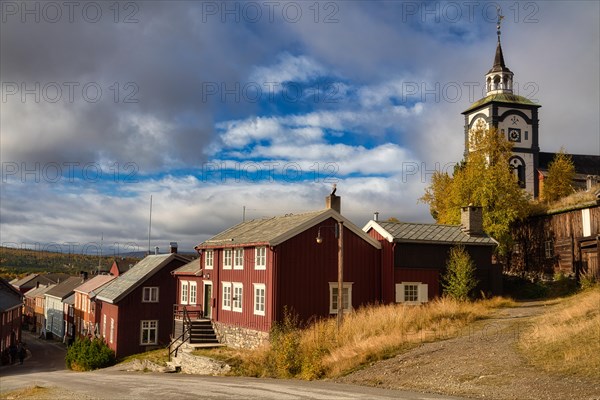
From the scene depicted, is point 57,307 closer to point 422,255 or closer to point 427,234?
point 427,234

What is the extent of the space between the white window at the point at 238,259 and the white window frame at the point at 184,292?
8908 mm

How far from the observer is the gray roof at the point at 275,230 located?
28.4 metres

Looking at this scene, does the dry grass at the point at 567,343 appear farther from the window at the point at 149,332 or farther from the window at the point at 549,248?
the window at the point at 149,332

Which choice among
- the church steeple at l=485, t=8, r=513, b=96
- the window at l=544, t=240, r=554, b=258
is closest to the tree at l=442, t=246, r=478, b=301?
the window at l=544, t=240, r=554, b=258

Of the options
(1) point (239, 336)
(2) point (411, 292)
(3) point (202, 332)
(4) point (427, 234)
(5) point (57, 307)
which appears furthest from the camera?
(5) point (57, 307)

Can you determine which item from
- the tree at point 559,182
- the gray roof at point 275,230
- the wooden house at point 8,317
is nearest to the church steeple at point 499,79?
the tree at point 559,182

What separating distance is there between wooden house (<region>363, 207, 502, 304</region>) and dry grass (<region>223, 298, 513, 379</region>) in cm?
242

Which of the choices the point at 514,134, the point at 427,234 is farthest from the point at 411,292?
the point at 514,134

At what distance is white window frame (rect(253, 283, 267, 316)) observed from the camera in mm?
28250

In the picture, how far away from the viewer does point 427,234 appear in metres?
32.6

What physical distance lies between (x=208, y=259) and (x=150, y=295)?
431 inches

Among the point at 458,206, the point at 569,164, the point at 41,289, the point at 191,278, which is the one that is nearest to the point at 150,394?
the point at 191,278

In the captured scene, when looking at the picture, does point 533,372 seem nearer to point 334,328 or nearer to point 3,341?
point 334,328

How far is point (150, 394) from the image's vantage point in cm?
1847
